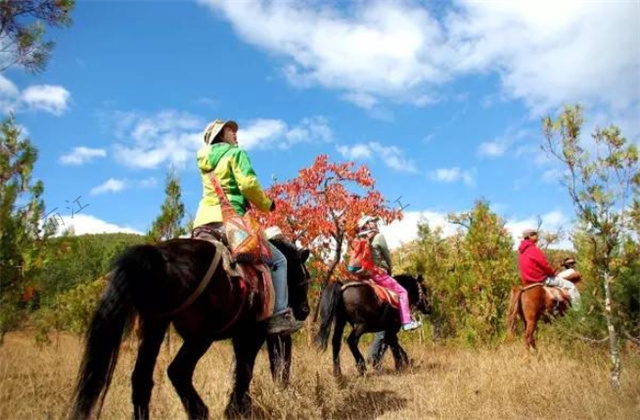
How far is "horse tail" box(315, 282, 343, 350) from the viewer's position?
8.16 meters

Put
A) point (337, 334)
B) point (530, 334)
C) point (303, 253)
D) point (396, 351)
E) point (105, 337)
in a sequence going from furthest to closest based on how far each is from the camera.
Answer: point (530, 334)
point (396, 351)
point (337, 334)
point (303, 253)
point (105, 337)

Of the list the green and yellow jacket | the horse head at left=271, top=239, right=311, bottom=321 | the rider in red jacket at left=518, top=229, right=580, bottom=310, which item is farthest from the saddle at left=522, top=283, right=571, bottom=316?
the green and yellow jacket

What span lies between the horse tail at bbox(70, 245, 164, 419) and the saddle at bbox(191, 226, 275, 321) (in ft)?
3.13

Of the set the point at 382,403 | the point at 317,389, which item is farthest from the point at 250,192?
the point at 382,403

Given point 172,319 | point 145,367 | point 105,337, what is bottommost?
point 145,367

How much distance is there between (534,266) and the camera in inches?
→ 424

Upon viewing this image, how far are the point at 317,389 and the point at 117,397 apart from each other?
6.68 feet

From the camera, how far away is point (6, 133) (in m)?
8.05

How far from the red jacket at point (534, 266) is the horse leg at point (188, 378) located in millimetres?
8595

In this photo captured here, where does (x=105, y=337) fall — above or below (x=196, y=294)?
below

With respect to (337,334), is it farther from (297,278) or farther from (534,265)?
(534,265)

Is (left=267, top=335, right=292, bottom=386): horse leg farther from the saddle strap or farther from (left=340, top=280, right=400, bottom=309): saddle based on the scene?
(left=340, top=280, right=400, bottom=309): saddle

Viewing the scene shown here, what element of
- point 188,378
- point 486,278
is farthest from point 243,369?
point 486,278

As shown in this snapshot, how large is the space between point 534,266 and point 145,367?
9145 millimetres
